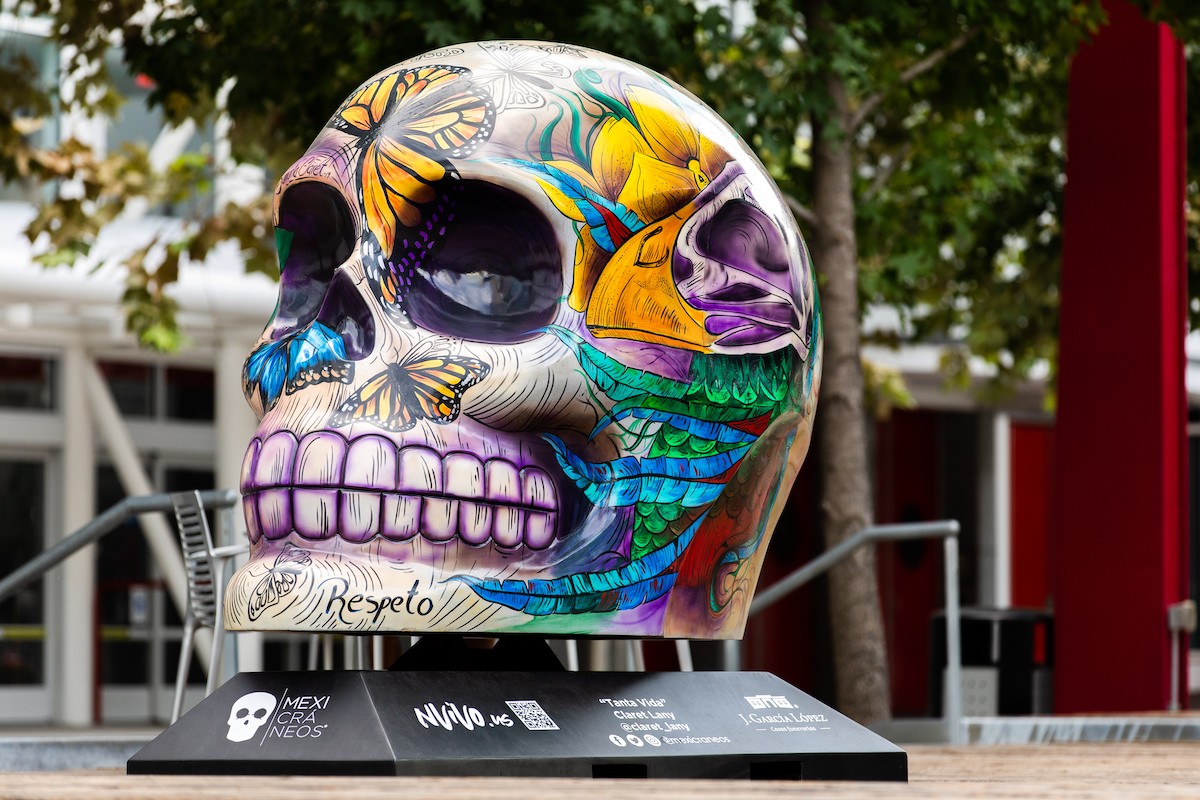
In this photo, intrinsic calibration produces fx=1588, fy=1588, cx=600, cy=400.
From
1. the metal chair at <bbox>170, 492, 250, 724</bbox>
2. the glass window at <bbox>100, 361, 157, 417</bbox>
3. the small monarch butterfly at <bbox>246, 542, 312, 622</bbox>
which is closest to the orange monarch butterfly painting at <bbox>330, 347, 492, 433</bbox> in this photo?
the small monarch butterfly at <bbox>246, 542, 312, 622</bbox>

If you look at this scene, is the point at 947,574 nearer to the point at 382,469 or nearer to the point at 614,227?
the point at 614,227

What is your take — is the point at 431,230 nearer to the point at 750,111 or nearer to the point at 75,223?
the point at 750,111

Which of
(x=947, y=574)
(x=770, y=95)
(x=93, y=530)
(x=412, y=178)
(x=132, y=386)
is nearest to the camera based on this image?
(x=412, y=178)

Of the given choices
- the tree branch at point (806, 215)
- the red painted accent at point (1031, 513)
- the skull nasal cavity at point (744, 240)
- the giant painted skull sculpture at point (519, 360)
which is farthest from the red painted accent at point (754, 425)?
the red painted accent at point (1031, 513)

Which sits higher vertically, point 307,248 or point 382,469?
point 307,248

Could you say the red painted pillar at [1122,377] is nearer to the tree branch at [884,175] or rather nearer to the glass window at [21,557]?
the tree branch at [884,175]

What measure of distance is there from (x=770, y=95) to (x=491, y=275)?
3.76 metres

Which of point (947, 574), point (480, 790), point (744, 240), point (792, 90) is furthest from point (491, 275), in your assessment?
point (792, 90)

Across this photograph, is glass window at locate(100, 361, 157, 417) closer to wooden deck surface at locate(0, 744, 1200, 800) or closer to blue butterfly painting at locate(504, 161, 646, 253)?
blue butterfly painting at locate(504, 161, 646, 253)

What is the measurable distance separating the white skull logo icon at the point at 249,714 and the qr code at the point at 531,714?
0.46 metres

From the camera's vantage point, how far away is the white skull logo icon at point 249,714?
119 inches

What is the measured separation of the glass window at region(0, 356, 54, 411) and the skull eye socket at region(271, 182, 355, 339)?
10.8 metres

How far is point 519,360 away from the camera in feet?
10.4

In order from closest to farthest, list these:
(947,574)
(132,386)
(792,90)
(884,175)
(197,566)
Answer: (197,566) < (947,574) < (792,90) < (884,175) < (132,386)
